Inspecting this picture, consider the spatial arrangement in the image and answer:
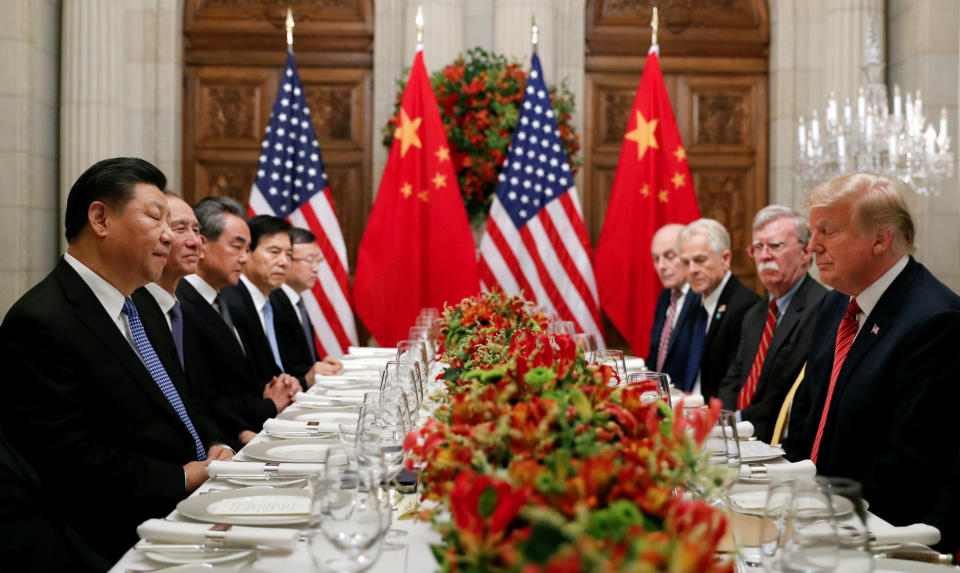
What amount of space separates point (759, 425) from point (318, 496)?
3.03 m

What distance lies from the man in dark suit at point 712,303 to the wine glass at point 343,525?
3.84 meters

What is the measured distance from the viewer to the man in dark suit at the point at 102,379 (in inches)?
96.0

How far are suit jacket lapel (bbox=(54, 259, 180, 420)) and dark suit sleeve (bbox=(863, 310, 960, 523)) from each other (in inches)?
76.8

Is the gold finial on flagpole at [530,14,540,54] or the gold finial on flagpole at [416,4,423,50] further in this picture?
the gold finial on flagpole at [530,14,540,54]

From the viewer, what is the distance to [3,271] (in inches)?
259

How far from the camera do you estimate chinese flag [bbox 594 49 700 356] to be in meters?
7.11

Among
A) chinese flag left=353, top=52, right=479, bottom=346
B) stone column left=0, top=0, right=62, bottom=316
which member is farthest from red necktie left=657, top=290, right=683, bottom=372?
stone column left=0, top=0, right=62, bottom=316

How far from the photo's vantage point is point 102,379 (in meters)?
2.58

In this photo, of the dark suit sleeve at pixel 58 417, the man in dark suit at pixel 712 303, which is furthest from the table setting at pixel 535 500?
the man in dark suit at pixel 712 303

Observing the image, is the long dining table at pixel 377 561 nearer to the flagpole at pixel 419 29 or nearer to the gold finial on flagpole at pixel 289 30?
the flagpole at pixel 419 29

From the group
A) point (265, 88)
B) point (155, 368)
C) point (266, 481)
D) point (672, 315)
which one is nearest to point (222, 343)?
point (155, 368)

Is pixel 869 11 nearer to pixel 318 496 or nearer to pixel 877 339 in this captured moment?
pixel 877 339

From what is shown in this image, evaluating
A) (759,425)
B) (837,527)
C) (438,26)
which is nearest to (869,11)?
(438,26)

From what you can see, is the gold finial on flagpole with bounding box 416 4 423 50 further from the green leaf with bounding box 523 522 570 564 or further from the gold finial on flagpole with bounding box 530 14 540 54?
the green leaf with bounding box 523 522 570 564
